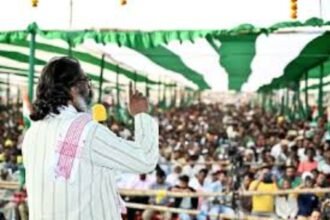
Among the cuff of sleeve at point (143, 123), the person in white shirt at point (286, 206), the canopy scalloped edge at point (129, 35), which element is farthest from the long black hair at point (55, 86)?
the person in white shirt at point (286, 206)

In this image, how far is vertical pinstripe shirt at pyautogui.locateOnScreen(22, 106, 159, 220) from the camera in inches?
146

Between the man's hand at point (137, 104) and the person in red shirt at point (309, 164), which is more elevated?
the person in red shirt at point (309, 164)

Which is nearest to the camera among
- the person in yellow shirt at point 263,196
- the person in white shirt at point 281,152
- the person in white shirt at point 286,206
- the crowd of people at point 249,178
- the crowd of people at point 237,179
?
the crowd of people at point 237,179

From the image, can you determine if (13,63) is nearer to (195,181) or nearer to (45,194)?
(195,181)

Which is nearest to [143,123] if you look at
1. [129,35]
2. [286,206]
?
[129,35]

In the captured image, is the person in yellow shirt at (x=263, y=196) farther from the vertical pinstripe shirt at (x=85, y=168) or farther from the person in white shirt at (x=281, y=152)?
the vertical pinstripe shirt at (x=85, y=168)

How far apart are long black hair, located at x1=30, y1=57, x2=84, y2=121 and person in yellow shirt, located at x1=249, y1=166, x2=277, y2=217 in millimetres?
8225

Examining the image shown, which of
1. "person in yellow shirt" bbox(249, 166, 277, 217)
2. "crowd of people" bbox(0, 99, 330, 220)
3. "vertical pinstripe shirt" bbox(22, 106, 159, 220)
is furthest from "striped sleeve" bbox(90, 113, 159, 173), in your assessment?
"person in yellow shirt" bbox(249, 166, 277, 217)

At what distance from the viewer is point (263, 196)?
12.7 metres

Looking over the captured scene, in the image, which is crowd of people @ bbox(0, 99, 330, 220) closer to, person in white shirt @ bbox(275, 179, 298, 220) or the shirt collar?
person in white shirt @ bbox(275, 179, 298, 220)

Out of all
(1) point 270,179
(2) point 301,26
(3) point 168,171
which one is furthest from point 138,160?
(3) point 168,171

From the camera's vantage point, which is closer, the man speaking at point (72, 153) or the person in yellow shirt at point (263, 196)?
the man speaking at point (72, 153)

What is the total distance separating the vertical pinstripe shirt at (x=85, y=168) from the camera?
3707 mm

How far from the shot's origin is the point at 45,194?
3740mm
